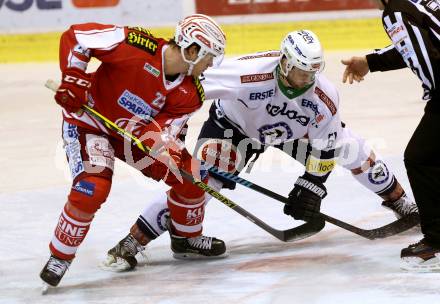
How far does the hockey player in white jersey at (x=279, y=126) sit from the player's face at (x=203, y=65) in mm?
282

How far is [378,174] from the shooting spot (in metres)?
4.61

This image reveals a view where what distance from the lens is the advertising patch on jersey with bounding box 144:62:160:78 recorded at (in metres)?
3.91

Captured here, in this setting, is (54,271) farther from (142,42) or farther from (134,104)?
(142,42)

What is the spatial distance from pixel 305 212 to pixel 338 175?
1424 mm

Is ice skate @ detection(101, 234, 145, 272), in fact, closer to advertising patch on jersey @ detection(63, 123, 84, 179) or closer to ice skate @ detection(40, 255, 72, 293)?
ice skate @ detection(40, 255, 72, 293)

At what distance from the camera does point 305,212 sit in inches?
168

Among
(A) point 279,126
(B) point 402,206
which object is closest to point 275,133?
(A) point 279,126

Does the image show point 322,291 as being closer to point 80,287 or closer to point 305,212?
point 305,212

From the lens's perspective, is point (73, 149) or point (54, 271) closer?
point (54, 271)

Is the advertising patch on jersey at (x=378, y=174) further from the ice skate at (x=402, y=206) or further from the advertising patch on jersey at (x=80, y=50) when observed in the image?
the advertising patch on jersey at (x=80, y=50)

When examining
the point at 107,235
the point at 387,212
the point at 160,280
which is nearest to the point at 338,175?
the point at 387,212

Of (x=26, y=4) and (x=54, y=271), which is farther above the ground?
(x=54, y=271)

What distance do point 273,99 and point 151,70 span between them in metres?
0.64

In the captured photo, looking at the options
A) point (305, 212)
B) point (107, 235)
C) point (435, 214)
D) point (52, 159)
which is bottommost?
point (52, 159)
